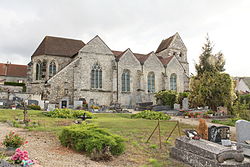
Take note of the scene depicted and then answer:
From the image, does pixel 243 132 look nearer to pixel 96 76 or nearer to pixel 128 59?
pixel 96 76

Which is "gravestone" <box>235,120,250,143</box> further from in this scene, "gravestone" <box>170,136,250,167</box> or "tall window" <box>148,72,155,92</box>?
"tall window" <box>148,72,155,92</box>

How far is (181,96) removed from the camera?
81.2ft

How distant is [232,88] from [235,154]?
17.9m

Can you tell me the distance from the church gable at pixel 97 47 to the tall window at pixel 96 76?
2196 millimetres

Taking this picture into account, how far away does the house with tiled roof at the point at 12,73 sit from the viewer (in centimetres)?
4366

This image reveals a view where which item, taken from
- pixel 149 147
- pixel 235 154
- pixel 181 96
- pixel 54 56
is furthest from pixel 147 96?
pixel 235 154

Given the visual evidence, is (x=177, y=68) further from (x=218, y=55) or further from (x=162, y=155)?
(x=162, y=155)

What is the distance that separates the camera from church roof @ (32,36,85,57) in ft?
106

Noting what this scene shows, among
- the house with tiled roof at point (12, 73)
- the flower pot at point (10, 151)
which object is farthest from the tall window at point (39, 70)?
the flower pot at point (10, 151)

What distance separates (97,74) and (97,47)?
13.8ft

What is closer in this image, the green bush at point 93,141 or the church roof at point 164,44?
the green bush at point 93,141

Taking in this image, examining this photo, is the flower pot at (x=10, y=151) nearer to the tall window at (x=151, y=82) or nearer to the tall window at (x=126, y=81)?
the tall window at (x=126, y=81)

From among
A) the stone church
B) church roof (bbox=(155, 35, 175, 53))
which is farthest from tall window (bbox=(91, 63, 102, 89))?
church roof (bbox=(155, 35, 175, 53))

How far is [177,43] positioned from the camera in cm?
4197
